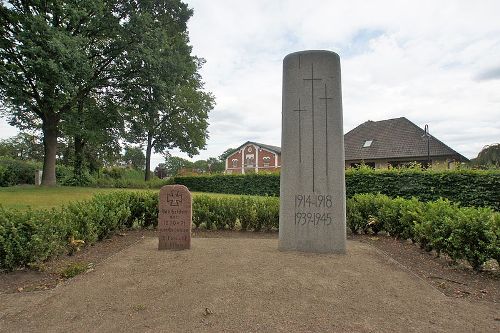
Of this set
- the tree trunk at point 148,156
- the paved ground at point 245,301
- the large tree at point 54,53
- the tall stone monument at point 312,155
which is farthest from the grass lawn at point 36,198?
the tree trunk at point 148,156

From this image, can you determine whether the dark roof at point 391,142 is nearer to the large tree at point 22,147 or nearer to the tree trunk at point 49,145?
the tree trunk at point 49,145

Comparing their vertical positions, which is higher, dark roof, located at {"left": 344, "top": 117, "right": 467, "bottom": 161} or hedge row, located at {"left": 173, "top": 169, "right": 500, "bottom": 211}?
dark roof, located at {"left": 344, "top": 117, "right": 467, "bottom": 161}

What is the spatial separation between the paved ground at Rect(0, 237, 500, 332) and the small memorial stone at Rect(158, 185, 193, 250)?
1.05 meters

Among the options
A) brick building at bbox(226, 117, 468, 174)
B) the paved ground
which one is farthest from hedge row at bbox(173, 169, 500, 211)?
brick building at bbox(226, 117, 468, 174)

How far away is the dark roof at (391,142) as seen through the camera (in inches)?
1150

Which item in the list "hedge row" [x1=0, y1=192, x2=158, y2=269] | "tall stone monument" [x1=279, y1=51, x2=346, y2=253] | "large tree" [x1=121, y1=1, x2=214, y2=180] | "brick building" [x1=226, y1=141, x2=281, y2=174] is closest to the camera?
"hedge row" [x1=0, y1=192, x2=158, y2=269]

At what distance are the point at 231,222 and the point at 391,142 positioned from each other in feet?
88.9

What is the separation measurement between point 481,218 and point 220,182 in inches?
941

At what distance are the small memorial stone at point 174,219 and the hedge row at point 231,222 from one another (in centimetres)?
145

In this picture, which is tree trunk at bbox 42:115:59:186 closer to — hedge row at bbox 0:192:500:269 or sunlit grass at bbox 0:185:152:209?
sunlit grass at bbox 0:185:152:209

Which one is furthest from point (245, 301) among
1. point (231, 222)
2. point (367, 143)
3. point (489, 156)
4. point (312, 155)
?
point (367, 143)

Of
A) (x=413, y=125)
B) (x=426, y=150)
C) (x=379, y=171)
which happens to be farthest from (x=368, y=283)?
(x=413, y=125)

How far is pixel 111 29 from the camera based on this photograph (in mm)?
20297

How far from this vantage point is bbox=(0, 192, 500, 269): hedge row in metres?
5.00
